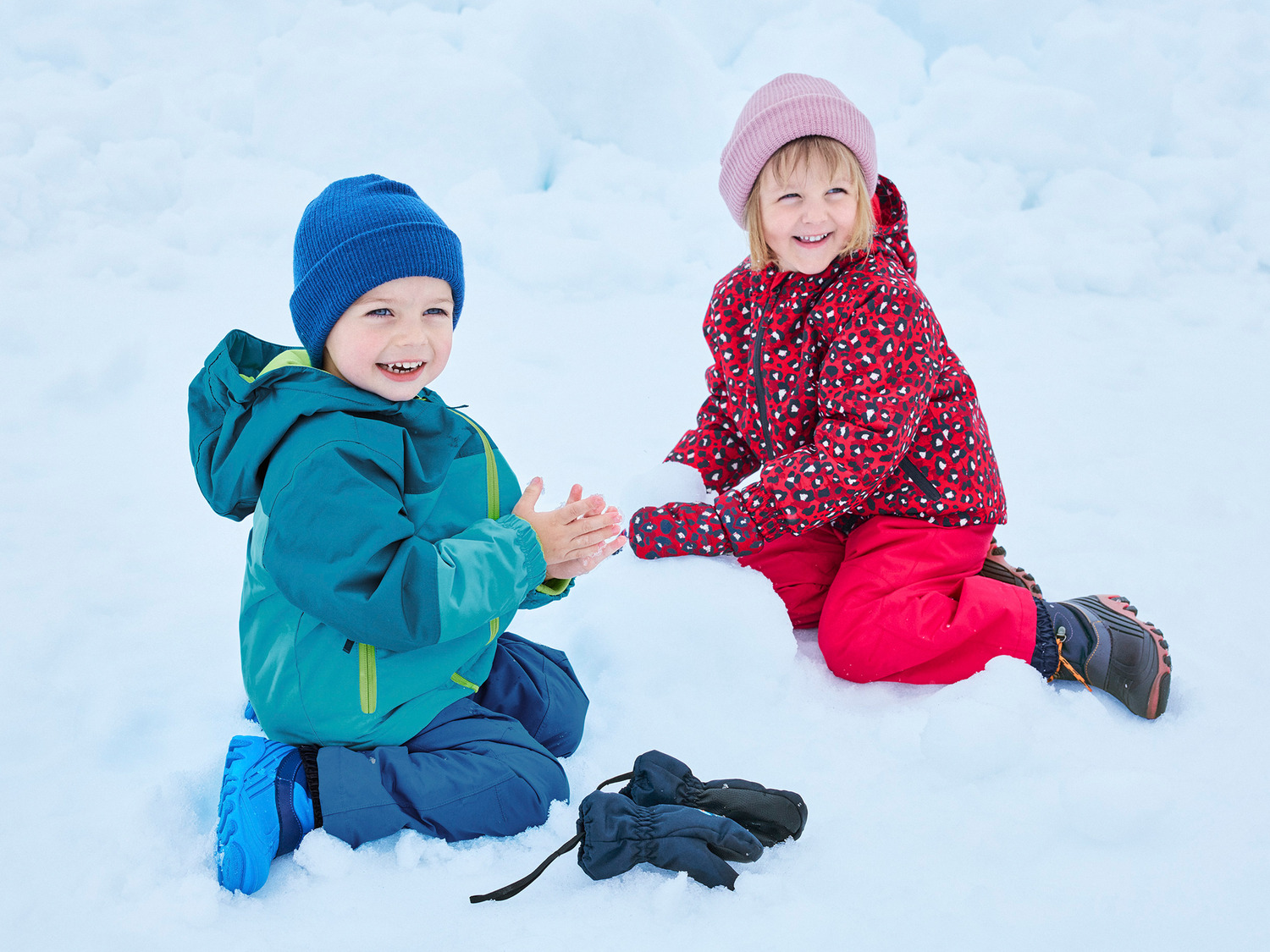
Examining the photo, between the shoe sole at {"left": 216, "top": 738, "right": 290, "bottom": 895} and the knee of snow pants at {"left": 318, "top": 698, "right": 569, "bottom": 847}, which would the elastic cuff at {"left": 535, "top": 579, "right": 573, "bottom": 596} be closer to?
the knee of snow pants at {"left": 318, "top": 698, "right": 569, "bottom": 847}

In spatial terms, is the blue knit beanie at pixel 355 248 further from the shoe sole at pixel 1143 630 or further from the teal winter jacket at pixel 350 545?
the shoe sole at pixel 1143 630

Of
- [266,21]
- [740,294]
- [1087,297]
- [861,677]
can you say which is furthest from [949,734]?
[266,21]

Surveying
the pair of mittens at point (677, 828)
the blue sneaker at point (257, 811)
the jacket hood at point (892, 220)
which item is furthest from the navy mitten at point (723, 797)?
the jacket hood at point (892, 220)

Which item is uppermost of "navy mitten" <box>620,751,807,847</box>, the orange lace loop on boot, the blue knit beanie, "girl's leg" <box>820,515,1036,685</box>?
the blue knit beanie

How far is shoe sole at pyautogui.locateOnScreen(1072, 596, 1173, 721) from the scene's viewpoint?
5.35ft

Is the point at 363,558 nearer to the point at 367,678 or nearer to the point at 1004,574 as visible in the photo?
the point at 367,678

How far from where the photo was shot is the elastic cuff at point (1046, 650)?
1723 mm

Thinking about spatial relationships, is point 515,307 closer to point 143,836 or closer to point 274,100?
point 274,100

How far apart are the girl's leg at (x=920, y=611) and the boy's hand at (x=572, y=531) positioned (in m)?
0.52

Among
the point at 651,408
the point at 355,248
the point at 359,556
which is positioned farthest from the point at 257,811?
the point at 651,408

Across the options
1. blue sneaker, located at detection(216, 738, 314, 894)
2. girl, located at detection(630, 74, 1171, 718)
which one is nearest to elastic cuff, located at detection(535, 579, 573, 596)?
girl, located at detection(630, 74, 1171, 718)

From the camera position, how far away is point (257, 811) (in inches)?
48.1

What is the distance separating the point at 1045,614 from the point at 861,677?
0.37m

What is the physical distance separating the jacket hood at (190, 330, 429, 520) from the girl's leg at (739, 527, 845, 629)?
944mm
